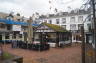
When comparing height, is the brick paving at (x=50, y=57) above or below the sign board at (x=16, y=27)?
below

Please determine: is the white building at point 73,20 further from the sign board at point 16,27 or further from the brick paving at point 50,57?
the brick paving at point 50,57

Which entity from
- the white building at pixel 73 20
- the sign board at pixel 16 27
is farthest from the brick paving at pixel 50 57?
the white building at pixel 73 20

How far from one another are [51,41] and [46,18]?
15885 millimetres

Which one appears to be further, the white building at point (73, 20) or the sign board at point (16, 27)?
the white building at point (73, 20)

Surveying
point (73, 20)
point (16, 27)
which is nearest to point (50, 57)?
point (16, 27)

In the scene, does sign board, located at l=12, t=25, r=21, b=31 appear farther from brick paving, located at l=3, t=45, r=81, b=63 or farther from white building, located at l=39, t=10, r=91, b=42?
brick paving, located at l=3, t=45, r=81, b=63

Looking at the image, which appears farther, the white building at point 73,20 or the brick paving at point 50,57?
the white building at point 73,20

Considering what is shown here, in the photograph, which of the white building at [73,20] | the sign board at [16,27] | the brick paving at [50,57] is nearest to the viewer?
the brick paving at [50,57]

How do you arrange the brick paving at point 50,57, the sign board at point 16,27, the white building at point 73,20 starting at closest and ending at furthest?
1. the brick paving at point 50,57
2. the sign board at point 16,27
3. the white building at point 73,20

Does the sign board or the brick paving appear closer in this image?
the brick paving

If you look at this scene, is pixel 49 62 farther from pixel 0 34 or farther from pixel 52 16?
pixel 52 16

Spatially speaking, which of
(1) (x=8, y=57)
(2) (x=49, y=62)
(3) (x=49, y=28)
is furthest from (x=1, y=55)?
(3) (x=49, y=28)

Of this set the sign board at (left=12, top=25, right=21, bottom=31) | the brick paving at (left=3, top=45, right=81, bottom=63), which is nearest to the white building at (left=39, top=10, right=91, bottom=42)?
the sign board at (left=12, top=25, right=21, bottom=31)

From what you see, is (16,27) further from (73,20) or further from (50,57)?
(50,57)
